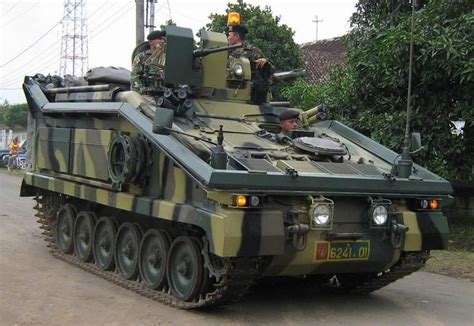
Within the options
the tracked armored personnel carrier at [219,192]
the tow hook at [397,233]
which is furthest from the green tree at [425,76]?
the tow hook at [397,233]

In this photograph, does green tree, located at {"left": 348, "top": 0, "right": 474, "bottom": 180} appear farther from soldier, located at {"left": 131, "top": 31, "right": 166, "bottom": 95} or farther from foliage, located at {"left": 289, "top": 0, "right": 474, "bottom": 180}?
soldier, located at {"left": 131, "top": 31, "right": 166, "bottom": 95}

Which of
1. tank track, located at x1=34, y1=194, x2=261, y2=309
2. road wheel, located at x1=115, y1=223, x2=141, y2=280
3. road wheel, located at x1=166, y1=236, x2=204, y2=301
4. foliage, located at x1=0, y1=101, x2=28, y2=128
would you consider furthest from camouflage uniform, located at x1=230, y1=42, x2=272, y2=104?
foliage, located at x1=0, y1=101, x2=28, y2=128

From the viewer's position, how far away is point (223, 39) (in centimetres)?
820

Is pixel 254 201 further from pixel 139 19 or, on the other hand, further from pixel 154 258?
pixel 139 19

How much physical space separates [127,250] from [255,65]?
2.77 m

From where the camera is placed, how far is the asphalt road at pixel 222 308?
5996 mm

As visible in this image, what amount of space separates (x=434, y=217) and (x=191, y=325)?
254cm

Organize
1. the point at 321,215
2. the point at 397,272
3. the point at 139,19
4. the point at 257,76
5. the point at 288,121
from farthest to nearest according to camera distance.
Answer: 1. the point at 139,19
2. the point at 257,76
3. the point at 288,121
4. the point at 397,272
5. the point at 321,215

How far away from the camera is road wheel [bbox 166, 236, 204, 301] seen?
625cm

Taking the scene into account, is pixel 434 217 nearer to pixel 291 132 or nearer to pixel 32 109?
pixel 291 132

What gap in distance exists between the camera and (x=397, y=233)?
6359 mm

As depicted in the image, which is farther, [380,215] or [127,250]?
[127,250]

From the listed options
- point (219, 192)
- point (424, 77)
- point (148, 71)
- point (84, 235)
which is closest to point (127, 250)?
point (84, 235)

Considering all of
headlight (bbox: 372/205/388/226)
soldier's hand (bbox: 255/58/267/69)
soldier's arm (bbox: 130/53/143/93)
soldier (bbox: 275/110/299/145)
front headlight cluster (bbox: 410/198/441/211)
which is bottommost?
headlight (bbox: 372/205/388/226)
